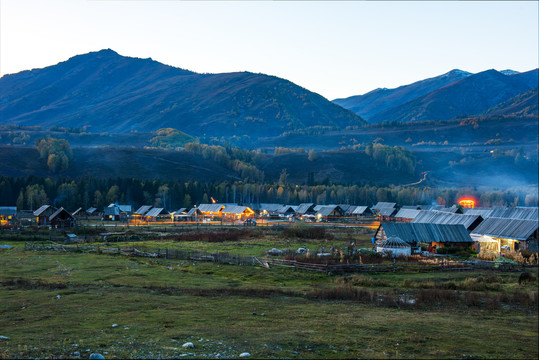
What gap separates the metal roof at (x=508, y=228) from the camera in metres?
61.4

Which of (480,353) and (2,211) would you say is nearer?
(480,353)

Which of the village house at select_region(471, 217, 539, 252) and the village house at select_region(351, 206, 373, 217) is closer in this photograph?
the village house at select_region(471, 217, 539, 252)

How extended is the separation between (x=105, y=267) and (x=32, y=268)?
6.04 meters

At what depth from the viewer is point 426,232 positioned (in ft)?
213

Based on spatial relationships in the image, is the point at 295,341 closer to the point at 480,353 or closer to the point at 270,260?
the point at 480,353

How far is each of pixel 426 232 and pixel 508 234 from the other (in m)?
10.7

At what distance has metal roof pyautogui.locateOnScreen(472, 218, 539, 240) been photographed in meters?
61.4

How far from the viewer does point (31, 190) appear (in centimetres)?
15300

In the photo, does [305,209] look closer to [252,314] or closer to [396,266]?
[396,266]

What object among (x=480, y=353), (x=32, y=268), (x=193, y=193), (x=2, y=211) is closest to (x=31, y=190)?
(x=2, y=211)

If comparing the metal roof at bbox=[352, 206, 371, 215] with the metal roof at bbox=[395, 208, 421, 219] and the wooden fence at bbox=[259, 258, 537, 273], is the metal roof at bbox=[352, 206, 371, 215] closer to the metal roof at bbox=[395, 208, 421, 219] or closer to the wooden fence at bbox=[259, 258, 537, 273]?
the metal roof at bbox=[395, 208, 421, 219]

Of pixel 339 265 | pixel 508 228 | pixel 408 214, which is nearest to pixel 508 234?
pixel 508 228

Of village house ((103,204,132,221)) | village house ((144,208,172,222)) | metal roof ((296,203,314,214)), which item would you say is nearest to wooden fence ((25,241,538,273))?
village house ((144,208,172,222))

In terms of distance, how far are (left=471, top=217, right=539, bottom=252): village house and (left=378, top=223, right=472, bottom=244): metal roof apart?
267 cm
